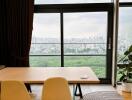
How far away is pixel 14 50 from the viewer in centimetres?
517

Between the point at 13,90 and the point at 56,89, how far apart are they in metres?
0.54

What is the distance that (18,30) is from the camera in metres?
5.12

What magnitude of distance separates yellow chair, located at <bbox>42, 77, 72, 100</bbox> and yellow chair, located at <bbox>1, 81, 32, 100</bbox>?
0.27 meters

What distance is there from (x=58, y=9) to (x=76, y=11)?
48 cm

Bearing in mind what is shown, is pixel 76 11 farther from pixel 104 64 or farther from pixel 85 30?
pixel 104 64

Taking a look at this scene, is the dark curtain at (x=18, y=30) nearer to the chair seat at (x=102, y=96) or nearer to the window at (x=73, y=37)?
the window at (x=73, y=37)

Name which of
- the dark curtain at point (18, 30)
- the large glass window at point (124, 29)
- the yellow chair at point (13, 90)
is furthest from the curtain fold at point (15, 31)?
the yellow chair at point (13, 90)

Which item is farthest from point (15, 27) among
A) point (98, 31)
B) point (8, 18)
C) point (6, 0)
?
point (98, 31)

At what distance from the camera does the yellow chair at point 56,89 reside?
8.46 ft

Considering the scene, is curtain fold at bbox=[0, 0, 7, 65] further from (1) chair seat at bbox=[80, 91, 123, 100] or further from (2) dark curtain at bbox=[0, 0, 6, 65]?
(1) chair seat at bbox=[80, 91, 123, 100]

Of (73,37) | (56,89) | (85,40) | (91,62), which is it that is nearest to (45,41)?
(73,37)

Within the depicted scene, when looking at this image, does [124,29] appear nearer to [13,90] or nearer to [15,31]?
[15,31]

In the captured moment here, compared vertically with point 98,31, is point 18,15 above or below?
above

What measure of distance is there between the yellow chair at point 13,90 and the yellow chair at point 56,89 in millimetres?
268
